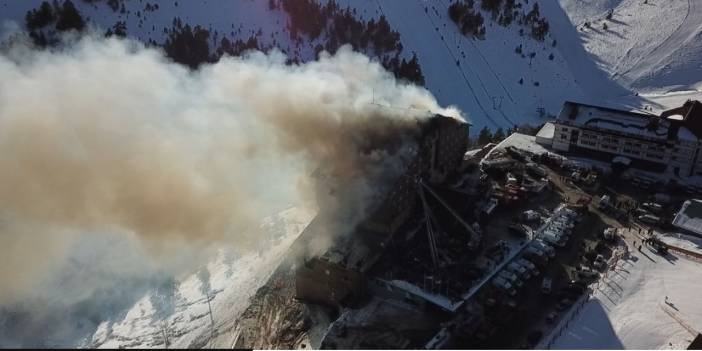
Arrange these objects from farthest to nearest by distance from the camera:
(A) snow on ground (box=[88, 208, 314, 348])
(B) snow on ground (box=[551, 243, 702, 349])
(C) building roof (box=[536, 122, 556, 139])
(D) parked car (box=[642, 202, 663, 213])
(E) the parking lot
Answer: (C) building roof (box=[536, 122, 556, 139])
(D) parked car (box=[642, 202, 663, 213])
(A) snow on ground (box=[88, 208, 314, 348])
(E) the parking lot
(B) snow on ground (box=[551, 243, 702, 349])

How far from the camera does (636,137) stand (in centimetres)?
5309

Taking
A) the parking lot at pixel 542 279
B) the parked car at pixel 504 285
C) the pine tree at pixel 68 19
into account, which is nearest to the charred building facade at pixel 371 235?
the parking lot at pixel 542 279

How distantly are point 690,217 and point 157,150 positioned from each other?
39233 millimetres

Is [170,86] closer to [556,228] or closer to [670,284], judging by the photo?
[556,228]

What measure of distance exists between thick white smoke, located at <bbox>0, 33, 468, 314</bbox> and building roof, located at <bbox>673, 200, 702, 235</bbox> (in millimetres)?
19129

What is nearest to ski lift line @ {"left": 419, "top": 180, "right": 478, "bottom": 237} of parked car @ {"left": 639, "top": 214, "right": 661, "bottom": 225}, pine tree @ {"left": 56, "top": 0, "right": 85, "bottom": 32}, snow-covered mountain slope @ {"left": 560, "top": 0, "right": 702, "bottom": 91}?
parked car @ {"left": 639, "top": 214, "right": 661, "bottom": 225}

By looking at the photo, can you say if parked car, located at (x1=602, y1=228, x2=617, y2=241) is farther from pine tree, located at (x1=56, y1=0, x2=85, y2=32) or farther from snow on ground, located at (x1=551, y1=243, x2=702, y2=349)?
pine tree, located at (x1=56, y1=0, x2=85, y2=32)

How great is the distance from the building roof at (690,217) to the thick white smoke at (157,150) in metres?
19.1

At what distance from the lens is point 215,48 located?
8362 cm

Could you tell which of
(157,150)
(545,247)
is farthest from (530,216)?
(157,150)

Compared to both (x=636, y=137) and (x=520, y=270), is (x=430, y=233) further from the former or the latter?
(x=636, y=137)

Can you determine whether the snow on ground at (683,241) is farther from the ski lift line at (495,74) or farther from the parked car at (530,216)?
the ski lift line at (495,74)

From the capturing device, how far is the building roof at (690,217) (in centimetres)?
4519

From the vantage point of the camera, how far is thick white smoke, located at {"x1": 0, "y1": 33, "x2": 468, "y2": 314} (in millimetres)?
43000
